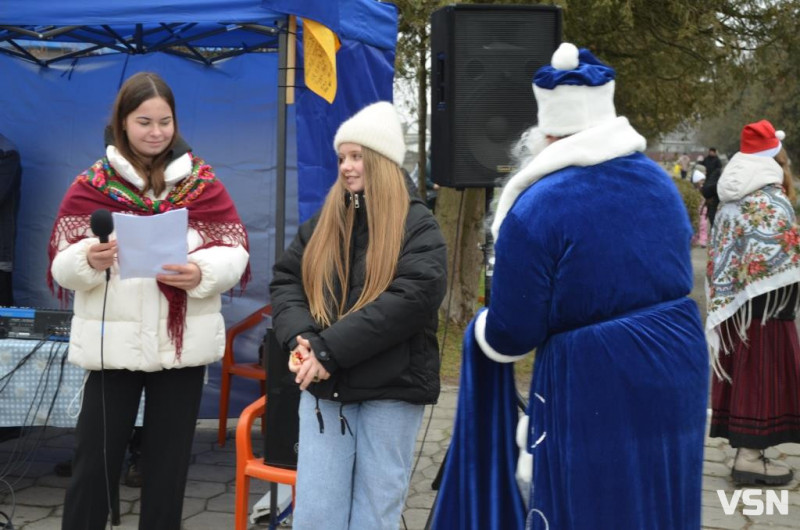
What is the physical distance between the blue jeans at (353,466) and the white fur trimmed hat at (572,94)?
1.03m

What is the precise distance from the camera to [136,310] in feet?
10.9

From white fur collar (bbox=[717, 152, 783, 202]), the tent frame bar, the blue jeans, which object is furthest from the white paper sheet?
white fur collar (bbox=[717, 152, 783, 202])

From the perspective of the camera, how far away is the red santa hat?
5258mm

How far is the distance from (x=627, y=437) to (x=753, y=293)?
2882mm

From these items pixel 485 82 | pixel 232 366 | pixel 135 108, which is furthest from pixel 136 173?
pixel 232 366

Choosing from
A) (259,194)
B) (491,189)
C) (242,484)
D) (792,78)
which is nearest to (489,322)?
(242,484)

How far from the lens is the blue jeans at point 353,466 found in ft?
10.1

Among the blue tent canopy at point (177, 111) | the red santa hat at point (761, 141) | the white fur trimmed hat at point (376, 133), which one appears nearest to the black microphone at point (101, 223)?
the white fur trimmed hat at point (376, 133)

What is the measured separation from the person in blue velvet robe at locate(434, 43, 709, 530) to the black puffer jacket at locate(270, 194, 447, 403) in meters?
0.43

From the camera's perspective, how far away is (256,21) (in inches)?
159

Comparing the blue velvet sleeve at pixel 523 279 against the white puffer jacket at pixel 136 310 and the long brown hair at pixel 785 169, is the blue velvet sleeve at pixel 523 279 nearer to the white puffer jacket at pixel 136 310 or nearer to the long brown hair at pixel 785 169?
the white puffer jacket at pixel 136 310

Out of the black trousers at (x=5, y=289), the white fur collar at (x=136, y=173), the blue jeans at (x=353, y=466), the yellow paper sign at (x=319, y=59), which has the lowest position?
the blue jeans at (x=353, y=466)

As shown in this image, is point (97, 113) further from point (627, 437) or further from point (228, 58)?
point (627, 437)

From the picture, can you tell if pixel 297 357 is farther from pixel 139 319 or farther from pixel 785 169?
pixel 785 169
